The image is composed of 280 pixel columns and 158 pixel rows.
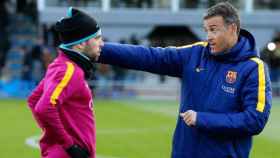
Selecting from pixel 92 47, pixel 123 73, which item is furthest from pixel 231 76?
pixel 123 73

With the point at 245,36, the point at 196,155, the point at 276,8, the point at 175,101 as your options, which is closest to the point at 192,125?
the point at 196,155

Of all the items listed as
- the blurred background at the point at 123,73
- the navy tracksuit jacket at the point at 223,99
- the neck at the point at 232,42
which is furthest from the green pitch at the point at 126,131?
the neck at the point at 232,42

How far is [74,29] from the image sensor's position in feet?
18.7

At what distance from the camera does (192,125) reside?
5.30 m

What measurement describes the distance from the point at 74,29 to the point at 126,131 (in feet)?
35.9

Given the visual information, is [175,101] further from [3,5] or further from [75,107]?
[75,107]

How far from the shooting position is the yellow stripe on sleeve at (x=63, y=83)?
5.47 meters

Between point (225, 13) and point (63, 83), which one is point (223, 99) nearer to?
point (225, 13)

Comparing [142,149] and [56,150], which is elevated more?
[56,150]

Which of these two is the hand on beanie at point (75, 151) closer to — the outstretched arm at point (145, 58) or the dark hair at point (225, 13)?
the outstretched arm at point (145, 58)

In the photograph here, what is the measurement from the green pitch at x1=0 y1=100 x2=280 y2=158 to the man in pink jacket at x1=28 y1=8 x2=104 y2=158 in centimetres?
673

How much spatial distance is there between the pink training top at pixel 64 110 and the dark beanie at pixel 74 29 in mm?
122

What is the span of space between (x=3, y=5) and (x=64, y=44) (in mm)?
31712

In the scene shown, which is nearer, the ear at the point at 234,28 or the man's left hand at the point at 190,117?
the man's left hand at the point at 190,117
